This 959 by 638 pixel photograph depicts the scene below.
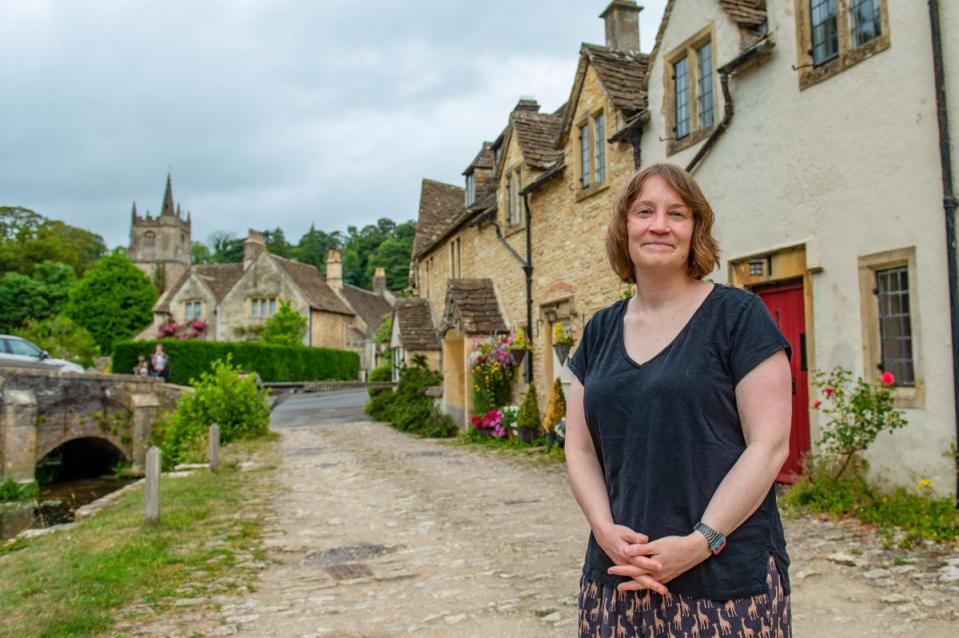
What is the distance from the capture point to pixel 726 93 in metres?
9.20

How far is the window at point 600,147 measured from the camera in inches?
499

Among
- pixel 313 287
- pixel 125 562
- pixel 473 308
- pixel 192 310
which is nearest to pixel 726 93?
pixel 125 562

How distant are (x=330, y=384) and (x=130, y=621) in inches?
1540

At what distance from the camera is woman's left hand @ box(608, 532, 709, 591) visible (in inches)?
73.5

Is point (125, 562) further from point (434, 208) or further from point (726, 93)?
point (434, 208)

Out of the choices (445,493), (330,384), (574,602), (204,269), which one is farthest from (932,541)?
(204,269)

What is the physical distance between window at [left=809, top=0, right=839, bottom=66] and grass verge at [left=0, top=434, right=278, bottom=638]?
810cm

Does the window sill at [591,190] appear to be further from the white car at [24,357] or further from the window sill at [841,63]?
the white car at [24,357]

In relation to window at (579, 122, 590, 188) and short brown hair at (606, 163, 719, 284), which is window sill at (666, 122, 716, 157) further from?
short brown hair at (606, 163, 719, 284)

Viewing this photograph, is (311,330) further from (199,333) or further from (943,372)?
(943,372)

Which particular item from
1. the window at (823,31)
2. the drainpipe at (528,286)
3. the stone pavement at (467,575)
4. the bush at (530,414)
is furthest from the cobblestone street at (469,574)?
the drainpipe at (528,286)

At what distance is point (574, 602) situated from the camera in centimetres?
499

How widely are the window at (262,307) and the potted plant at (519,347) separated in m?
37.6

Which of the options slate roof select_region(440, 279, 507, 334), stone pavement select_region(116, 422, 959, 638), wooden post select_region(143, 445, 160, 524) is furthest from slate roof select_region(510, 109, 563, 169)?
wooden post select_region(143, 445, 160, 524)
